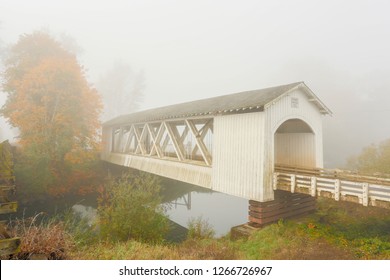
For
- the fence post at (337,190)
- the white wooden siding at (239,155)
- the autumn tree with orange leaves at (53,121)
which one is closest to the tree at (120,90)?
the autumn tree with orange leaves at (53,121)

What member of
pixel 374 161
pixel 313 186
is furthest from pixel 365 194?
pixel 374 161

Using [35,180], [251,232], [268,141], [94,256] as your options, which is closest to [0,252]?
[94,256]

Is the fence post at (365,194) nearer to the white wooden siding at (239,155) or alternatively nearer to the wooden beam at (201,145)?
the white wooden siding at (239,155)

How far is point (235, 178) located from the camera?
11.8 m

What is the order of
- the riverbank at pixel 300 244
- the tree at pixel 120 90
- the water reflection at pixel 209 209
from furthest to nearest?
the tree at pixel 120 90 → the water reflection at pixel 209 209 → the riverbank at pixel 300 244

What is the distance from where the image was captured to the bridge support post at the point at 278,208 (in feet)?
36.7

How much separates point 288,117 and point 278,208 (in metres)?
4.25

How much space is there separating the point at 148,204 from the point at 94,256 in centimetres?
457

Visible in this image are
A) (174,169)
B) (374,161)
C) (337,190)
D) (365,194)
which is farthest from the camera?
(374,161)

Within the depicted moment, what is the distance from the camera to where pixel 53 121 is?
66.9 ft

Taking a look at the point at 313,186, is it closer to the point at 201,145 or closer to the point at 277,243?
the point at 277,243

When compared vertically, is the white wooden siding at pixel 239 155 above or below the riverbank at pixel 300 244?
above

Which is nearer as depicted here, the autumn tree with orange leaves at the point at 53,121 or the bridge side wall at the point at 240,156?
the bridge side wall at the point at 240,156

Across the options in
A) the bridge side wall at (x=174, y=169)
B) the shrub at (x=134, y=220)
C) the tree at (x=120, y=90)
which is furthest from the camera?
the tree at (x=120, y=90)
